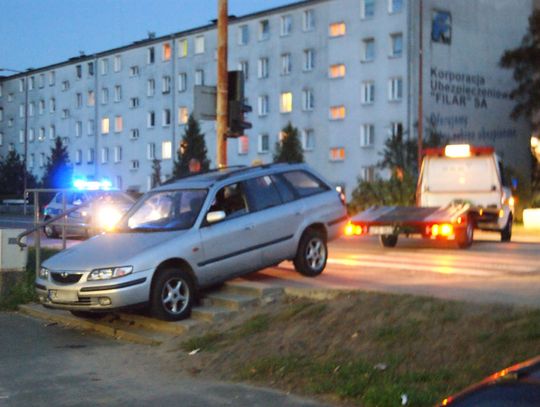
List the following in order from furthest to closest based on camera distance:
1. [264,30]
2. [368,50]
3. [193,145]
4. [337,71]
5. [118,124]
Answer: [118,124], [264,30], [193,145], [337,71], [368,50]

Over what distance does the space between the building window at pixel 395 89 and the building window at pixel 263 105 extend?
36.5 ft

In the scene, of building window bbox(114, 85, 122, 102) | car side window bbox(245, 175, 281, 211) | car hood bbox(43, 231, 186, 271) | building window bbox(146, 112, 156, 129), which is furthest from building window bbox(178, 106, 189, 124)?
car hood bbox(43, 231, 186, 271)

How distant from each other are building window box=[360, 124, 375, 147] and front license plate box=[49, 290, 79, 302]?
1699 inches

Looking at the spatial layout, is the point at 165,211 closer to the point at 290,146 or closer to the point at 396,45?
the point at 396,45

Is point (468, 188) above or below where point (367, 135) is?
below

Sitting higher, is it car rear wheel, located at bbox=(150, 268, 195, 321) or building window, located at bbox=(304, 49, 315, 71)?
building window, located at bbox=(304, 49, 315, 71)

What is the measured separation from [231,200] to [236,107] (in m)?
2.81

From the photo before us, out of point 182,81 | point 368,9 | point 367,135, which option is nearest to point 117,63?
point 182,81

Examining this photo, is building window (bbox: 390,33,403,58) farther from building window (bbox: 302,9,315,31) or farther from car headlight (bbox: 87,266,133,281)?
car headlight (bbox: 87,266,133,281)

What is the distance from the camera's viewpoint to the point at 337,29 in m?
54.4

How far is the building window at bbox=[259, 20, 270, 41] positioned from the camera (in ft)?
193

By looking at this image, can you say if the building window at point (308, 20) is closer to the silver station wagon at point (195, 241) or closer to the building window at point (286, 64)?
the building window at point (286, 64)

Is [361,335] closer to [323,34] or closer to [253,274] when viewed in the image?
[253,274]

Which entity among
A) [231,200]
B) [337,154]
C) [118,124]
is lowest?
[231,200]
